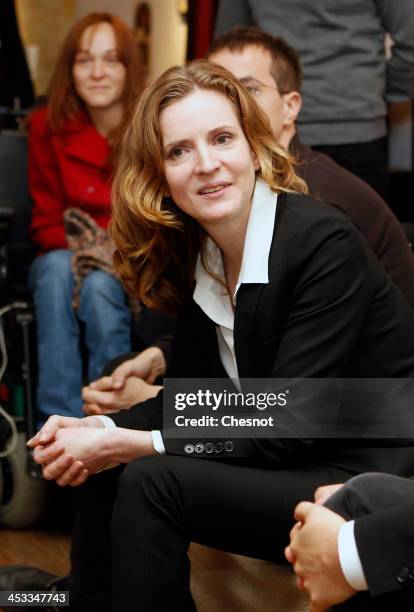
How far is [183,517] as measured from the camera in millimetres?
1543

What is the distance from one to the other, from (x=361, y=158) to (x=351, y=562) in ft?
5.55

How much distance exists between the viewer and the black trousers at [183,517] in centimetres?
152

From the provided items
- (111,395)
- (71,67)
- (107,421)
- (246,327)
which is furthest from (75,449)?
(71,67)

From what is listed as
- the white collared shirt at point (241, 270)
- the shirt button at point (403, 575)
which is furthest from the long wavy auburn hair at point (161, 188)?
the shirt button at point (403, 575)

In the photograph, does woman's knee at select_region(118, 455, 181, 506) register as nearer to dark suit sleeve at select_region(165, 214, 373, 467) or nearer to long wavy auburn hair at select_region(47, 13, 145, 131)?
dark suit sleeve at select_region(165, 214, 373, 467)

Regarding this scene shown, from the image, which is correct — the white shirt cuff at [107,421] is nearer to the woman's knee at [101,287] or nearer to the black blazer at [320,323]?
the black blazer at [320,323]

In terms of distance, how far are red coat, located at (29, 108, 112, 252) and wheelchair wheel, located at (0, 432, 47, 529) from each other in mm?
671

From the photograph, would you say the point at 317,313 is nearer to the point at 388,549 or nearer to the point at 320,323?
the point at 320,323

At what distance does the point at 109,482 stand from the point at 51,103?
1588mm

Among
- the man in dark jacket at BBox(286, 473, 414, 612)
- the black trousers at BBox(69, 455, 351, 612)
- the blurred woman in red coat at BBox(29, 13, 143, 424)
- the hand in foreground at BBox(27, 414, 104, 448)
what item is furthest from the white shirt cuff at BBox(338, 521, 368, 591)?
the blurred woman in red coat at BBox(29, 13, 143, 424)

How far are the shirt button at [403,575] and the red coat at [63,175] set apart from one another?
189cm

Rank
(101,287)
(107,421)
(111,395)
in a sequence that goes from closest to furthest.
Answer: (107,421)
(111,395)
(101,287)

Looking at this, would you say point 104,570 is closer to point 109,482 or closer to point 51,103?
point 109,482

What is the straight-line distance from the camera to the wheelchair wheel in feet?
9.23
